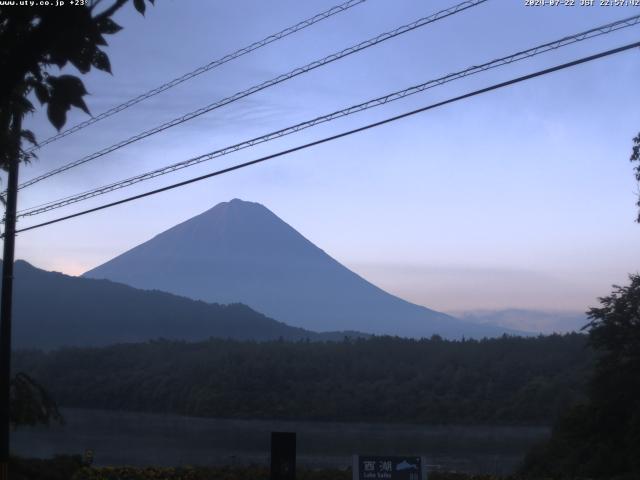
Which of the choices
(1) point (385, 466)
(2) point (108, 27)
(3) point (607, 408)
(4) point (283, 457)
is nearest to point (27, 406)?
(4) point (283, 457)

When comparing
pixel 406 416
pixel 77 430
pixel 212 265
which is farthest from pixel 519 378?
pixel 212 265

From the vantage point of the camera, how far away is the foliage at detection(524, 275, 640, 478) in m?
21.5

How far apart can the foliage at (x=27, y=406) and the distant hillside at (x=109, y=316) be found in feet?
158

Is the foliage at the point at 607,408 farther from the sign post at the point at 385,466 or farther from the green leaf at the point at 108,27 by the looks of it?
the green leaf at the point at 108,27

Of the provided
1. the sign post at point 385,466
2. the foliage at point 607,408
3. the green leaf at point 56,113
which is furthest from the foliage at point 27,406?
the foliage at point 607,408

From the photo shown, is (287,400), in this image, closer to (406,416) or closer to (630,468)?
(406,416)

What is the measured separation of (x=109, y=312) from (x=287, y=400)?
39.5m

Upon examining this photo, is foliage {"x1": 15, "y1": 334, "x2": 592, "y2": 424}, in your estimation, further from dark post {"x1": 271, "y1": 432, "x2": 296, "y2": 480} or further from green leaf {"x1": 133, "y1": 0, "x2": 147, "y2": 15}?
green leaf {"x1": 133, "y1": 0, "x2": 147, "y2": 15}

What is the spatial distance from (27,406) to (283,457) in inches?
179

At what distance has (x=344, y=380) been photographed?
1655 inches

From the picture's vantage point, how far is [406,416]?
1453 inches

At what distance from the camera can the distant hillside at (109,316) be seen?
216 feet

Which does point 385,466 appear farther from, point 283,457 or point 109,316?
point 109,316

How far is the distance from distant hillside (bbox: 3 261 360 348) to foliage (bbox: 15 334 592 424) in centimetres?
2006
